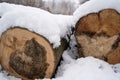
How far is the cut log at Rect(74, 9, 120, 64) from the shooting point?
3.59 m

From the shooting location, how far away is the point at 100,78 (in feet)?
10.7

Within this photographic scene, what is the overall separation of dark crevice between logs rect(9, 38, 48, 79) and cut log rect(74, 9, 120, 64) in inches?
29.9

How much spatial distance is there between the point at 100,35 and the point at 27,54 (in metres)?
1.16

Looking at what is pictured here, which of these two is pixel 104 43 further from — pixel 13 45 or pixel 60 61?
pixel 13 45

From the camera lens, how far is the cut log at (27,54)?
132 inches

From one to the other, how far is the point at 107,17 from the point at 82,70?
2.88 feet

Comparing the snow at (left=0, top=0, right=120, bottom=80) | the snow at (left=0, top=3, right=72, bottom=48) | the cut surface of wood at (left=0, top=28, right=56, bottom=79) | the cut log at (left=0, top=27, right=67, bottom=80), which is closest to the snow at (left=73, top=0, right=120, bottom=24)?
the snow at (left=0, top=0, right=120, bottom=80)

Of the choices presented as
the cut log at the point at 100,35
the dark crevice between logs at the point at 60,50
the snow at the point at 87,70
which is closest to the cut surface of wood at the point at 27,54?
the dark crevice between logs at the point at 60,50

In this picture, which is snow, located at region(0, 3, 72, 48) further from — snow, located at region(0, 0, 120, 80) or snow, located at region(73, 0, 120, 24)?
snow, located at region(73, 0, 120, 24)

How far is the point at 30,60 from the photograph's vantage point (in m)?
3.44

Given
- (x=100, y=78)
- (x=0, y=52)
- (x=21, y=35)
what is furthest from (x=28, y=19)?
(x=100, y=78)

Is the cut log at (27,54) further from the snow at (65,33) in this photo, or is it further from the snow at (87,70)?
the snow at (87,70)

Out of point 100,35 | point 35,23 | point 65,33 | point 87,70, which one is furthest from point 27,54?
point 100,35

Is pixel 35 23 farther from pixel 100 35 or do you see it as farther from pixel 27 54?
pixel 100 35
